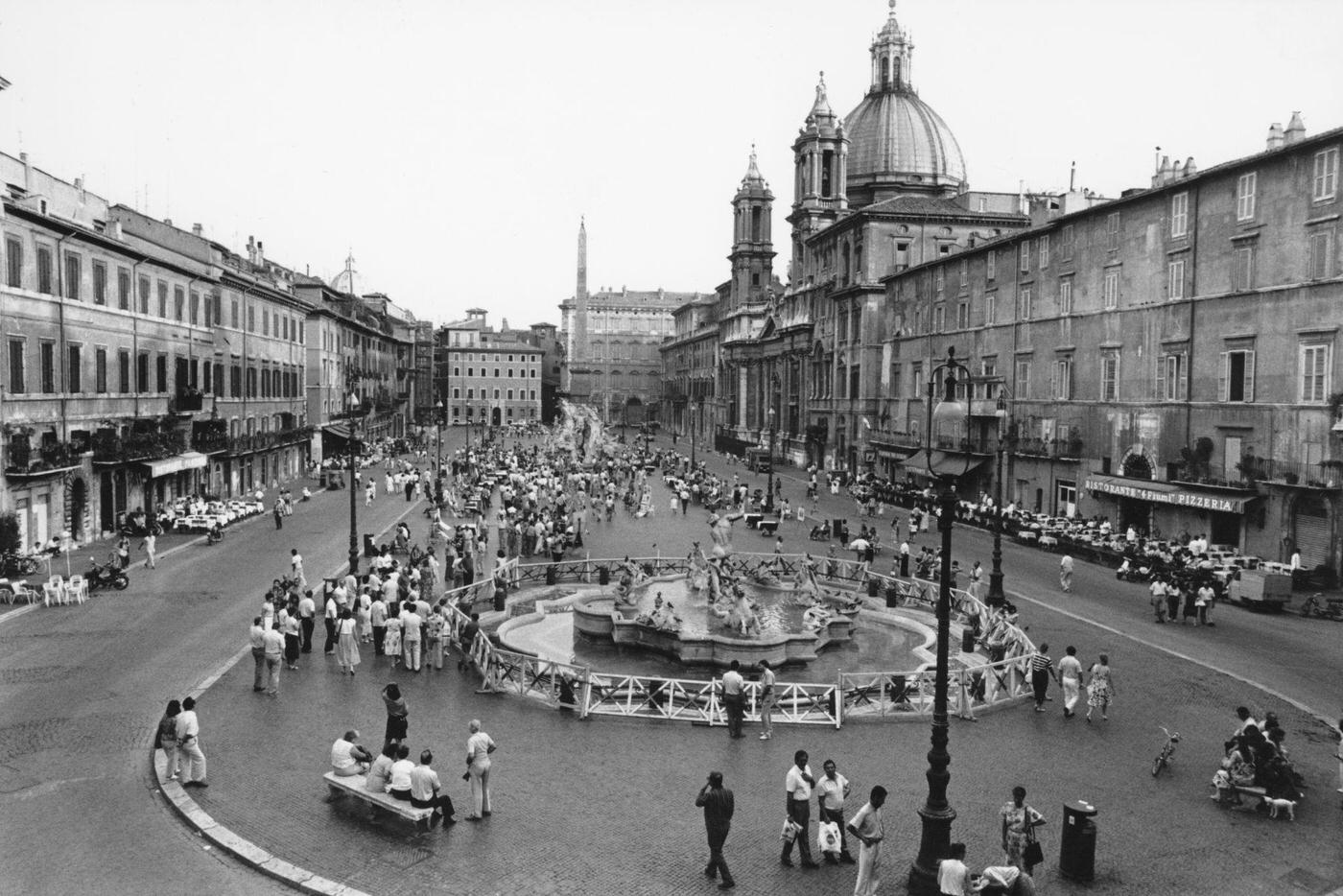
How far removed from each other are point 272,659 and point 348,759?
5.45m

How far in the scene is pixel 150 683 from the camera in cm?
1827

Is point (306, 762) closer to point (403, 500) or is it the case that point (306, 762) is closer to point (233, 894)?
point (233, 894)

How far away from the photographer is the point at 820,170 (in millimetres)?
83250

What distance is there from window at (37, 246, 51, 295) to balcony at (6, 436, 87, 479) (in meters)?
4.95

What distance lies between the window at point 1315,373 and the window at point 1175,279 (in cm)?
635

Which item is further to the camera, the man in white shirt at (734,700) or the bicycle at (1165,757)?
the man in white shirt at (734,700)

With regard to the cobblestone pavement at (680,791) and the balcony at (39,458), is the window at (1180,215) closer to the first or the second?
the cobblestone pavement at (680,791)

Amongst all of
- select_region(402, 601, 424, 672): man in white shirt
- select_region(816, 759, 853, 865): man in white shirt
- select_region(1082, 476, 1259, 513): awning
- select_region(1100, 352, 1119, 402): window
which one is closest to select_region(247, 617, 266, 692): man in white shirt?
select_region(402, 601, 424, 672): man in white shirt

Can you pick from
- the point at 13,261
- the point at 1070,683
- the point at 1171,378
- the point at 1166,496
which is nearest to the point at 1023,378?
the point at 1171,378

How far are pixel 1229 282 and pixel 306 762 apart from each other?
3297 cm

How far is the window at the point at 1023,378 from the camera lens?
48.1 metres

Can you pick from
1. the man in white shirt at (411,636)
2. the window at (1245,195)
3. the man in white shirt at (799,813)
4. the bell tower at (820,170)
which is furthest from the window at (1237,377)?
the bell tower at (820,170)

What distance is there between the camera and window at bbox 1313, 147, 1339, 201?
30.4 metres

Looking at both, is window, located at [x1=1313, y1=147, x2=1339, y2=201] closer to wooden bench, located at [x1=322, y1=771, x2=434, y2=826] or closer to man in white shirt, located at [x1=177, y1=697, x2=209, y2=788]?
wooden bench, located at [x1=322, y1=771, x2=434, y2=826]
